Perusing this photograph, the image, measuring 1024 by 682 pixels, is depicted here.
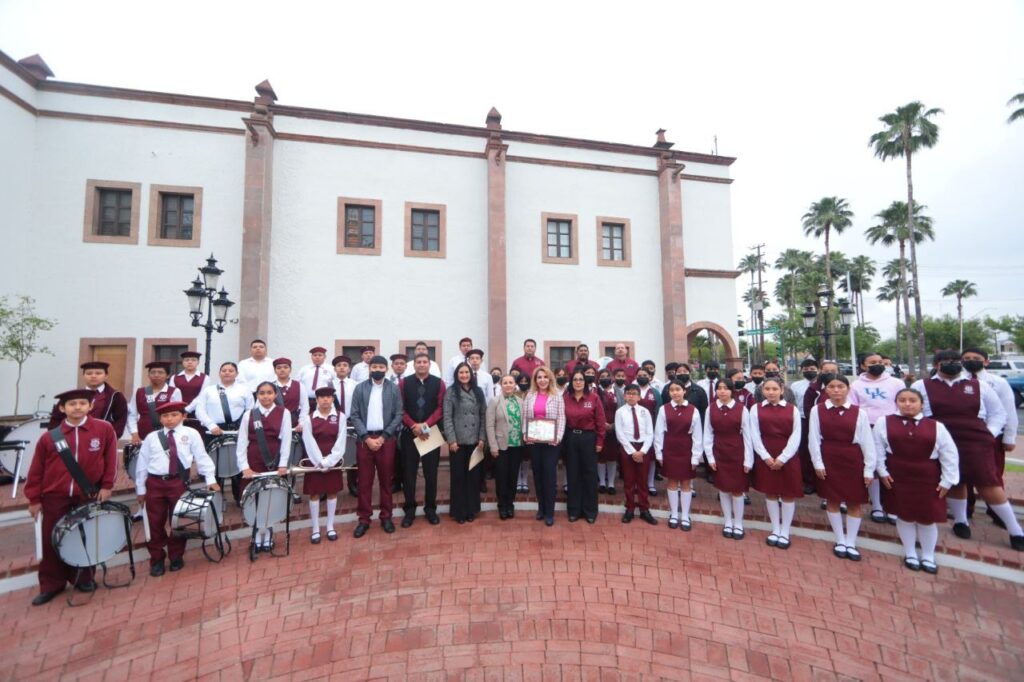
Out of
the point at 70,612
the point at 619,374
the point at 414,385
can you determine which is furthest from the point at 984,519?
the point at 70,612

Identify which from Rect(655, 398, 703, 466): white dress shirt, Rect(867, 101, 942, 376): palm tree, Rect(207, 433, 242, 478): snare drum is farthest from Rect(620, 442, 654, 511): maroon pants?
Rect(867, 101, 942, 376): palm tree

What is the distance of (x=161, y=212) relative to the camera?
454 inches

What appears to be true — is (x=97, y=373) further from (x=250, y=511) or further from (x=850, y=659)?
(x=850, y=659)

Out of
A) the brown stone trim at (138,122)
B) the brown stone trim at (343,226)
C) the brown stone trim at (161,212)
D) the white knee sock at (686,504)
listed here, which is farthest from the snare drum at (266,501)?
the brown stone trim at (138,122)

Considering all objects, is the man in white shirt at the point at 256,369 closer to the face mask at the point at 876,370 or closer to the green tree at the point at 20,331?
the green tree at the point at 20,331

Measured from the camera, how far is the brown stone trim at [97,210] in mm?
10938

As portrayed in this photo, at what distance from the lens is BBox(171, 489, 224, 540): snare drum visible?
427 centimetres

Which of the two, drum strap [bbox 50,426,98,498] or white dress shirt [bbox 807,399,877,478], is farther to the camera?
white dress shirt [bbox 807,399,877,478]

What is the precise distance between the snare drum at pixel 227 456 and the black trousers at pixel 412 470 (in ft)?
6.45

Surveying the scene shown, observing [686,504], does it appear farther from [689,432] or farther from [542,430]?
[542,430]

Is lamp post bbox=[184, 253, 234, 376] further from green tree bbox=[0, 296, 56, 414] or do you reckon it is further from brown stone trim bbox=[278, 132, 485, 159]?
brown stone trim bbox=[278, 132, 485, 159]

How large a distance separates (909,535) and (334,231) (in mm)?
13194

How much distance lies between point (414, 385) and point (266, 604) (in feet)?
8.74

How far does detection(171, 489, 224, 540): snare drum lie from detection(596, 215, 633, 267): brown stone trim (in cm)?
1227
